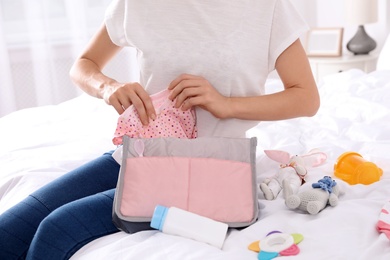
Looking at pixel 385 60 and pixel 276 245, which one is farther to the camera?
pixel 385 60

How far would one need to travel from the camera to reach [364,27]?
135 inches

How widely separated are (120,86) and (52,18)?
229 cm

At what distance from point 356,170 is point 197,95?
Result: 0.36 m

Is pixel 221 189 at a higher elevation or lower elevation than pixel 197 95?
lower

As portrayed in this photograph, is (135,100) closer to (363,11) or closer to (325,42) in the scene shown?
(363,11)

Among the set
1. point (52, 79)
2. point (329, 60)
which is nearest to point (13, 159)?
point (52, 79)

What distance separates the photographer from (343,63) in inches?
126

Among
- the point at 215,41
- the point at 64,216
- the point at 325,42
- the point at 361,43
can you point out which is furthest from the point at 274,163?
the point at 325,42

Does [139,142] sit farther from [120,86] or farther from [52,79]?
[52,79]

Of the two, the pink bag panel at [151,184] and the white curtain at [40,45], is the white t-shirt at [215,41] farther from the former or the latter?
the white curtain at [40,45]

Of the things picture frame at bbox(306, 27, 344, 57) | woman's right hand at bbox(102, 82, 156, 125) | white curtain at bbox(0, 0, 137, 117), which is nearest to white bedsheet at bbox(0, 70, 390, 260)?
woman's right hand at bbox(102, 82, 156, 125)

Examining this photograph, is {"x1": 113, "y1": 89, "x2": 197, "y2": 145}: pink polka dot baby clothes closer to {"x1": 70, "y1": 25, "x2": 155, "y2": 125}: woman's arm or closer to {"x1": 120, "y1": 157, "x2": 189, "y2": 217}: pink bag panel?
{"x1": 70, "y1": 25, "x2": 155, "y2": 125}: woman's arm

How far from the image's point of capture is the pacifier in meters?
1.25

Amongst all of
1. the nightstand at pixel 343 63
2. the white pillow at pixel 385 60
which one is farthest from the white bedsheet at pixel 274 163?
the nightstand at pixel 343 63
